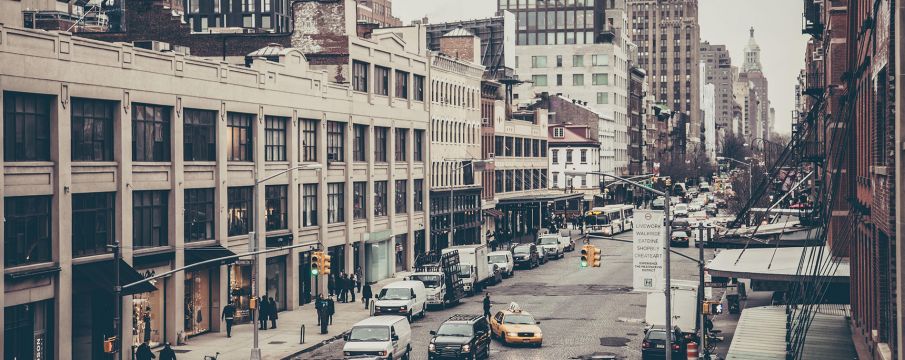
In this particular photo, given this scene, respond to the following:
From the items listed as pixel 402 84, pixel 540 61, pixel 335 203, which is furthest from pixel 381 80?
pixel 540 61

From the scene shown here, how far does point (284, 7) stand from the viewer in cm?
18412

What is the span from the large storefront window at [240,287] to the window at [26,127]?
15365 millimetres

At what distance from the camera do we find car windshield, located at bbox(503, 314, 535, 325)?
5147 cm

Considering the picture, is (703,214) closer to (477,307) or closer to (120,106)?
(477,307)

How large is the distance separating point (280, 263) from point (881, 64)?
42608mm

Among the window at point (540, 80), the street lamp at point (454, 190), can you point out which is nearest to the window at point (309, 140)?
the street lamp at point (454, 190)

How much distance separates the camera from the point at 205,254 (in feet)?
180

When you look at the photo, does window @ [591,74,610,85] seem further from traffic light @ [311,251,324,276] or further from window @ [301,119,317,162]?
traffic light @ [311,251,324,276]

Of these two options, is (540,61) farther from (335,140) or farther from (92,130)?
(92,130)

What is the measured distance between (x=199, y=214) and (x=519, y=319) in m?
15.2

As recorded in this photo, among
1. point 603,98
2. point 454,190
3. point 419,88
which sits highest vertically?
point 603,98

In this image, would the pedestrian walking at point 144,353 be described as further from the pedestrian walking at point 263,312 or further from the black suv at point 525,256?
the black suv at point 525,256

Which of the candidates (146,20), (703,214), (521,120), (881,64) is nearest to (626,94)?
(703,214)

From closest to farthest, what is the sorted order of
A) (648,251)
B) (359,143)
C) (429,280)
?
(648,251)
(429,280)
(359,143)
